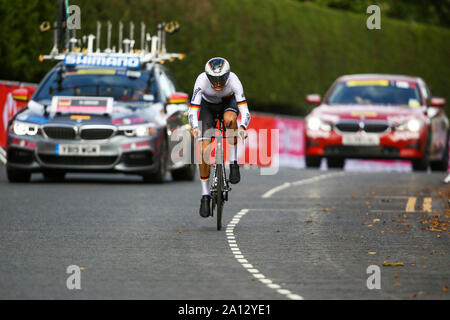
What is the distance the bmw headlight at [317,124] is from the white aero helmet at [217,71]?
11.6 m

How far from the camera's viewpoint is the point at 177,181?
21.3 meters

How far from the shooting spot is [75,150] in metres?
18.8

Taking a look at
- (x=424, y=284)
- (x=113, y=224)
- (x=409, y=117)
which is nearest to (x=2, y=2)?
(x=409, y=117)

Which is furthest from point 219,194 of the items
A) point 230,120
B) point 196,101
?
point 196,101

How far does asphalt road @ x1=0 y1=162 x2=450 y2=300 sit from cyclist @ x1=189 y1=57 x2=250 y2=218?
547 mm

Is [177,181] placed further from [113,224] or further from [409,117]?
[113,224]

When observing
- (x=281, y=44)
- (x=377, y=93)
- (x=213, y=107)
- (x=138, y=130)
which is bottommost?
(x=138, y=130)

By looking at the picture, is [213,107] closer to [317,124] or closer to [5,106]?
[5,106]

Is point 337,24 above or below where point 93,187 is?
above

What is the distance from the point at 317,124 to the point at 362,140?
0.93 m

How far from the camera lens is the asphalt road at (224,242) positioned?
29.2 feet

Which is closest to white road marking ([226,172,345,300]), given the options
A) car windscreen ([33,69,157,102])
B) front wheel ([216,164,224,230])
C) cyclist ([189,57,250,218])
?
front wheel ([216,164,224,230])

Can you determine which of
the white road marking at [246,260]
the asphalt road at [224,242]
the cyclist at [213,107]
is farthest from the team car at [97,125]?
the cyclist at [213,107]
